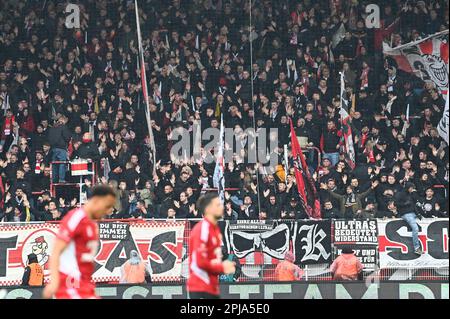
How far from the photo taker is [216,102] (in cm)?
2205

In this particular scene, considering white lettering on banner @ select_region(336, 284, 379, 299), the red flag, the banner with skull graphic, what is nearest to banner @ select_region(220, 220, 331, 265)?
white lettering on banner @ select_region(336, 284, 379, 299)

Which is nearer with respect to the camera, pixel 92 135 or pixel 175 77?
pixel 92 135

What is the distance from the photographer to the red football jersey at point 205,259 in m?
9.23

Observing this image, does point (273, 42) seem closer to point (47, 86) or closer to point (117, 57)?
point (117, 57)

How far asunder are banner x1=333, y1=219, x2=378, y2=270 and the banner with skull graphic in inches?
212

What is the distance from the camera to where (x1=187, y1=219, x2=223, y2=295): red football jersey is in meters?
9.23

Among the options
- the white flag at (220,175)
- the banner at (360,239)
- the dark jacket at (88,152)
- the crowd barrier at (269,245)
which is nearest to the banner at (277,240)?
the crowd barrier at (269,245)

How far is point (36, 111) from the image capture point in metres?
21.6

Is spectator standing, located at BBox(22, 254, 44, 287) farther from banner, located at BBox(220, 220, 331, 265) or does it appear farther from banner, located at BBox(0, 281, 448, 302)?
banner, located at BBox(220, 220, 331, 265)
